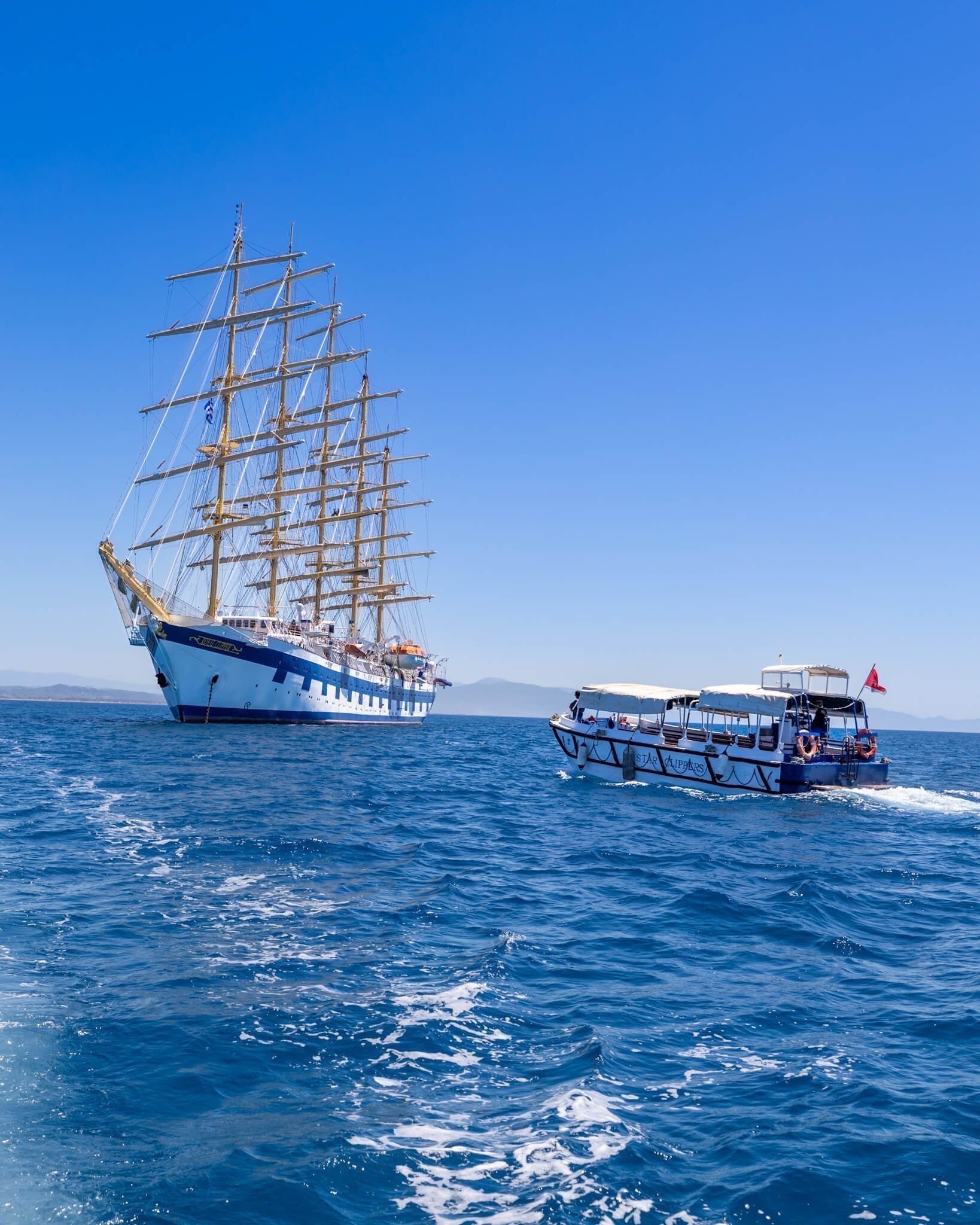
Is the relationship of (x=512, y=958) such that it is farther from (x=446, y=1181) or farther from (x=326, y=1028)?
(x=446, y=1181)

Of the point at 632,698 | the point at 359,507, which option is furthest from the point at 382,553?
the point at 632,698

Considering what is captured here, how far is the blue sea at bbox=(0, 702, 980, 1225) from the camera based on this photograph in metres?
6.80

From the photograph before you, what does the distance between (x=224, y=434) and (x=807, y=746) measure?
56.7 m

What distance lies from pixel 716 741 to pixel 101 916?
1121 inches

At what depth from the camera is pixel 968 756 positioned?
9781 centimetres

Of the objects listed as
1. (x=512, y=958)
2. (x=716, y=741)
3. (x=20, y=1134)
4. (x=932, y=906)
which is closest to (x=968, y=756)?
(x=716, y=741)

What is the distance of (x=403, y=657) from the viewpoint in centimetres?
10188

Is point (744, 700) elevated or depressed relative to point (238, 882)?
elevated

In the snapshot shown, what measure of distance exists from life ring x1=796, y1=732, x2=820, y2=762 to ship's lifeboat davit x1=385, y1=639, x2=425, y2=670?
6743cm

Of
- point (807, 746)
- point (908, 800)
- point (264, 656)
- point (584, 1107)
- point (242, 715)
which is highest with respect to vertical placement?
point (264, 656)

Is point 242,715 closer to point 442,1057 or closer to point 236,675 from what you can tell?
point 236,675

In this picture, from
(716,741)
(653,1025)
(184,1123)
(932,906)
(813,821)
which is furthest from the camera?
(716,741)

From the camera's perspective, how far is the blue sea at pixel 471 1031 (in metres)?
6.80

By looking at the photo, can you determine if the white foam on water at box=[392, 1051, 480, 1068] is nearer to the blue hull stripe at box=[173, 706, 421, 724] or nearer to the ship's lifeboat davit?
the blue hull stripe at box=[173, 706, 421, 724]
